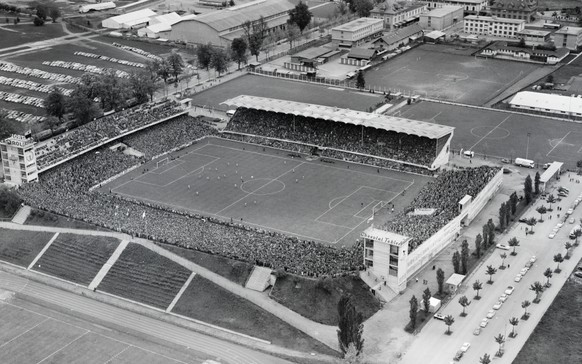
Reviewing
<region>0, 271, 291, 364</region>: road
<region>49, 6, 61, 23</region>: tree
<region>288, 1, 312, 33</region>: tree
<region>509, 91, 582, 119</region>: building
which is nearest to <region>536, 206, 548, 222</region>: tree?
<region>509, 91, 582, 119</region>: building

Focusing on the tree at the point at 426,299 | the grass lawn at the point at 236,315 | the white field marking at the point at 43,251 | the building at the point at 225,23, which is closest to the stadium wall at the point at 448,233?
the tree at the point at 426,299

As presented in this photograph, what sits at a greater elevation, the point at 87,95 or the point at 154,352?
the point at 87,95

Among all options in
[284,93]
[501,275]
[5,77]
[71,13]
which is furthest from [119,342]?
[71,13]

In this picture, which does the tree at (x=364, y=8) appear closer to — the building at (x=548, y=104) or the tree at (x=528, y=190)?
the building at (x=548, y=104)

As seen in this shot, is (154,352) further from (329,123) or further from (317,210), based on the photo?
(329,123)

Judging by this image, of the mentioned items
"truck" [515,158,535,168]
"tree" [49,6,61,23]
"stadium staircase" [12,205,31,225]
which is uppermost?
"tree" [49,6,61,23]

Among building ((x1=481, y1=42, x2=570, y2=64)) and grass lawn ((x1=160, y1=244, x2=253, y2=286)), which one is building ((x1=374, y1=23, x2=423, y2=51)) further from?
grass lawn ((x1=160, y1=244, x2=253, y2=286))
